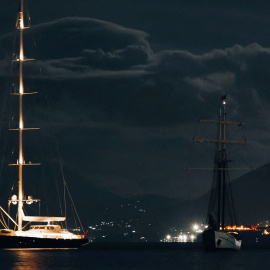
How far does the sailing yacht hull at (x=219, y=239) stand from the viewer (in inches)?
6885

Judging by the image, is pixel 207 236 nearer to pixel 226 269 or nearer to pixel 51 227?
pixel 51 227

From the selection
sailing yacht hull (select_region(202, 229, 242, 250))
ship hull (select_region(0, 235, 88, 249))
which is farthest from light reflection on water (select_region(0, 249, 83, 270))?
sailing yacht hull (select_region(202, 229, 242, 250))

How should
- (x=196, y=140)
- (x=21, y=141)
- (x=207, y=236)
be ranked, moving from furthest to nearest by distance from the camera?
(x=196, y=140)
(x=207, y=236)
(x=21, y=141)

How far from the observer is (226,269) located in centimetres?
11612

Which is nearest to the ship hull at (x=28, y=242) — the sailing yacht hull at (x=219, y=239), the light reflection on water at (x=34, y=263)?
the light reflection on water at (x=34, y=263)

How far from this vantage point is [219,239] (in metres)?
175

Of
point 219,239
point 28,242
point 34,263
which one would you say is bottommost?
point 34,263

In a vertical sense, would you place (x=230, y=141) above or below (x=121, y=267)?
above

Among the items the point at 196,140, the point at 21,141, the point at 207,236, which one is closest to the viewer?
the point at 21,141

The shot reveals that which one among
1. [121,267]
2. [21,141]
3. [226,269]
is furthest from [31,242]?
[226,269]

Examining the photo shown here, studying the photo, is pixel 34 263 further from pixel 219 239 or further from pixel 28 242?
pixel 219 239

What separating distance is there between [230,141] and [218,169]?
7.35 meters

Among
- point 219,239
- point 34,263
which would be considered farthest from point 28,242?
point 219,239

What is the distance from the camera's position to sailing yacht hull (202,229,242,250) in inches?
6885
